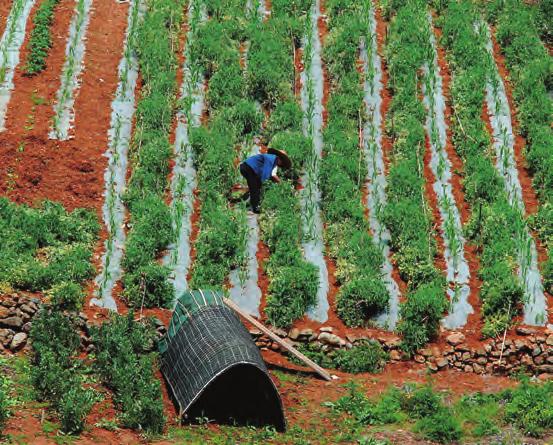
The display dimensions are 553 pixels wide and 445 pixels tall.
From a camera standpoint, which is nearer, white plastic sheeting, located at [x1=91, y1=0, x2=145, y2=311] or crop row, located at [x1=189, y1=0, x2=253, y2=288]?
white plastic sheeting, located at [x1=91, y1=0, x2=145, y2=311]

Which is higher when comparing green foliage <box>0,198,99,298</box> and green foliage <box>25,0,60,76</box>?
green foliage <box>25,0,60,76</box>

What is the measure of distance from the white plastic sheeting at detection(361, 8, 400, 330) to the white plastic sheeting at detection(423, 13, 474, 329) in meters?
0.70

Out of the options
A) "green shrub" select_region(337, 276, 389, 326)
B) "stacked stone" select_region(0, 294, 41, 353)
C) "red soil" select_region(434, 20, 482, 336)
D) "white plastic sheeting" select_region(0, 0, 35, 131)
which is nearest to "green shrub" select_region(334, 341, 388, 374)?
"green shrub" select_region(337, 276, 389, 326)

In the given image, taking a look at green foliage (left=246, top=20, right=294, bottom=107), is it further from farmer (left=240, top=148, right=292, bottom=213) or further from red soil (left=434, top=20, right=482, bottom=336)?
red soil (left=434, top=20, right=482, bottom=336)

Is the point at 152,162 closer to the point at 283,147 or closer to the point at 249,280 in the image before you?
the point at 283,147

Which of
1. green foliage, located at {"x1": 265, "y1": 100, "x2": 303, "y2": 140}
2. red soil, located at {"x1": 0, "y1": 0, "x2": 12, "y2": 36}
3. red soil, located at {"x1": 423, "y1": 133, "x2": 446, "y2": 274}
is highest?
red soil, located at {"x1": 0, "y1": 0, "x2": 12, "y2": 36}

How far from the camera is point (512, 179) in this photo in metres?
15.4

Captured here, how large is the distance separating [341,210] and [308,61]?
403cm

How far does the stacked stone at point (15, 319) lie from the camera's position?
39.0 feet

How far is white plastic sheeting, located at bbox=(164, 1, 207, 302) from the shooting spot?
13742 mm

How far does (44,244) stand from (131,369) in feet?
10.7

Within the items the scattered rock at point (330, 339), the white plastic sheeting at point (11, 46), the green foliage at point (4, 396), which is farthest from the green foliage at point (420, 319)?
the white plastic sheeting at point (11, 46)

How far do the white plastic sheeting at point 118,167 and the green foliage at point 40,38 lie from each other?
1.24m

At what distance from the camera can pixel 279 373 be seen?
40.3ft
